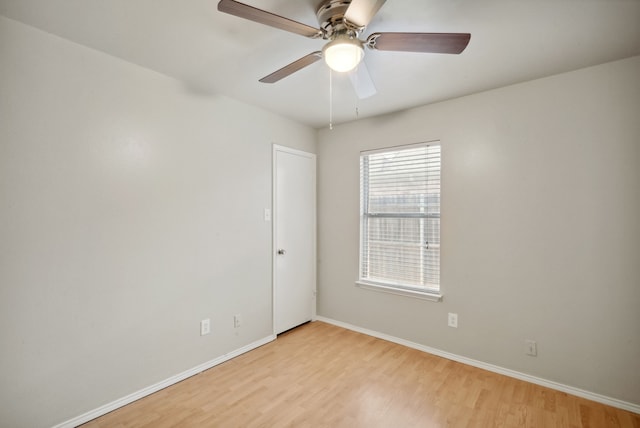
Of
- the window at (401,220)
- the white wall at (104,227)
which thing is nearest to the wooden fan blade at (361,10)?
the white wall at (104,227)

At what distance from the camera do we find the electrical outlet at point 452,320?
2832 millimetres

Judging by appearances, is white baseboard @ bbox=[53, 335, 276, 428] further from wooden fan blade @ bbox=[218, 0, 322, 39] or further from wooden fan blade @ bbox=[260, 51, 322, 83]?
wooden fan blade @ bbox=[218, 0, 322, 39]

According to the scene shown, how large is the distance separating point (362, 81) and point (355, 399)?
241 centimetres

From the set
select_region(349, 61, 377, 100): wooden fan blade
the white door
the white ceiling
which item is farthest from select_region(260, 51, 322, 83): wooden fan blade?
the white door

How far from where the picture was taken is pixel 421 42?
4.89 ft

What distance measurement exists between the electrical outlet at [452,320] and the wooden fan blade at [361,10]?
258cm

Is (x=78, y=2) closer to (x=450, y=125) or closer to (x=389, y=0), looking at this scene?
(x=389, y=0)

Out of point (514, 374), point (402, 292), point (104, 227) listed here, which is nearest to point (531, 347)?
point (514, 374)

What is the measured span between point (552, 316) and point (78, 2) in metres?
3.77

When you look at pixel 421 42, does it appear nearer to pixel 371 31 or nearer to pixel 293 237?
pixel 371 31

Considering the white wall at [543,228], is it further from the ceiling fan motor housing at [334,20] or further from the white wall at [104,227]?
the white wall at [104,227]

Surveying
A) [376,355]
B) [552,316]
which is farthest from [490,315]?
[376,355]

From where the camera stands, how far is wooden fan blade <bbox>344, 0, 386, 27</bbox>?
4.26 feet

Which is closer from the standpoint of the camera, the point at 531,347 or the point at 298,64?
the point at 298,64
